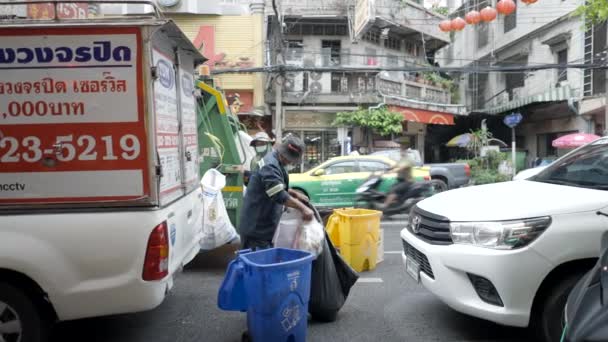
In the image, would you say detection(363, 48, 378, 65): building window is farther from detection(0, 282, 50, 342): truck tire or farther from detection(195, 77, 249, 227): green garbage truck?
detection(0, 282, 50, 342): truck tire

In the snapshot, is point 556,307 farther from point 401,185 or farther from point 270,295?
point 401,185

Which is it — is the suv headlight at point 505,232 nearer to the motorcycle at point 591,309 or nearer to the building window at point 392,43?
the motorcycle at point 591,309

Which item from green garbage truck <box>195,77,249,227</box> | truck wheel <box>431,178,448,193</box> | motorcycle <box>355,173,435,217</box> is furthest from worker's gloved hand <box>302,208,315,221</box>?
truck wheel <box>431,178,448,193</box>

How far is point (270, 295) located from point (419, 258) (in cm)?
140

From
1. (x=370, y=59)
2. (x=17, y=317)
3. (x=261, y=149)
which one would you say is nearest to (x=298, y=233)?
(x=17, y=317)

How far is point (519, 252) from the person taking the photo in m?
3.11

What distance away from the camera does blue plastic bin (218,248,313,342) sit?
3098 mm

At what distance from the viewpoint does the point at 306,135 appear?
19094 mm

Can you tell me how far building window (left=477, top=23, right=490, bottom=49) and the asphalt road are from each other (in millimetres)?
24491

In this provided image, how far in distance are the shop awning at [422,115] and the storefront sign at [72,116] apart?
54.1ft

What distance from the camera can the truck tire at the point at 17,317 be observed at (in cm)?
298

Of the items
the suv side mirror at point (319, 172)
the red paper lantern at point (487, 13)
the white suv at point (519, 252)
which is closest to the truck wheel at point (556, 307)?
the white suv at point (519, 252)

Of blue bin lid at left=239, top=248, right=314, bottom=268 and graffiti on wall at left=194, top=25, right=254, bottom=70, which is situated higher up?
graffiti on wall at left=194, top=25, right=254, bottom=70

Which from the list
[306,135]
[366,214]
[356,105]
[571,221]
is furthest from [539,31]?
[571,221]
